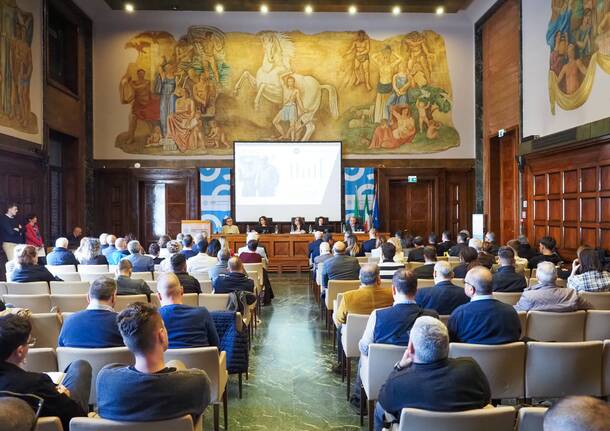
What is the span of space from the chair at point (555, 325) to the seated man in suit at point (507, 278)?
1237 mm

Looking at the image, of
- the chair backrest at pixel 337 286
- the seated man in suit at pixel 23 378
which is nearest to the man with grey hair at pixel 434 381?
the seated man in suit at pixel 23 378

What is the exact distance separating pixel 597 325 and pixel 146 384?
3.67m

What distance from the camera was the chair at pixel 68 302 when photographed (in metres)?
5.10

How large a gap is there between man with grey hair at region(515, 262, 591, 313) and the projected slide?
11.0 m

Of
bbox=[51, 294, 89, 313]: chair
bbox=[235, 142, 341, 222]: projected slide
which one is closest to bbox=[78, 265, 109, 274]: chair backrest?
bbox=[51, 294, 89, 313]: chair

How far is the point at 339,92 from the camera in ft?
51.3

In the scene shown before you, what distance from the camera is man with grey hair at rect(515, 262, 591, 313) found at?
4363 millimetres

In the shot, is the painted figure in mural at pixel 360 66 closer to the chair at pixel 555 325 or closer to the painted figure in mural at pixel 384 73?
the painted figure in mural at pixel 384 73

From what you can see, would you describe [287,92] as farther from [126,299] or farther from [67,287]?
[126,299]

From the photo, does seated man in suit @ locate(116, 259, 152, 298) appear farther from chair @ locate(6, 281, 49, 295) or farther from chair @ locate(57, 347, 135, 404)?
chair @ locate(57, 347, 135, 404)

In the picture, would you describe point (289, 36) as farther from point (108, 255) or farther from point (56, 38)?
point (108, 255)

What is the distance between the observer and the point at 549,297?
443cm

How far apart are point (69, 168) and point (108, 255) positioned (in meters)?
6.78

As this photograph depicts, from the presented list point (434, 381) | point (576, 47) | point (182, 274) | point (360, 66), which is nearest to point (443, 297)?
point (434, 381)
